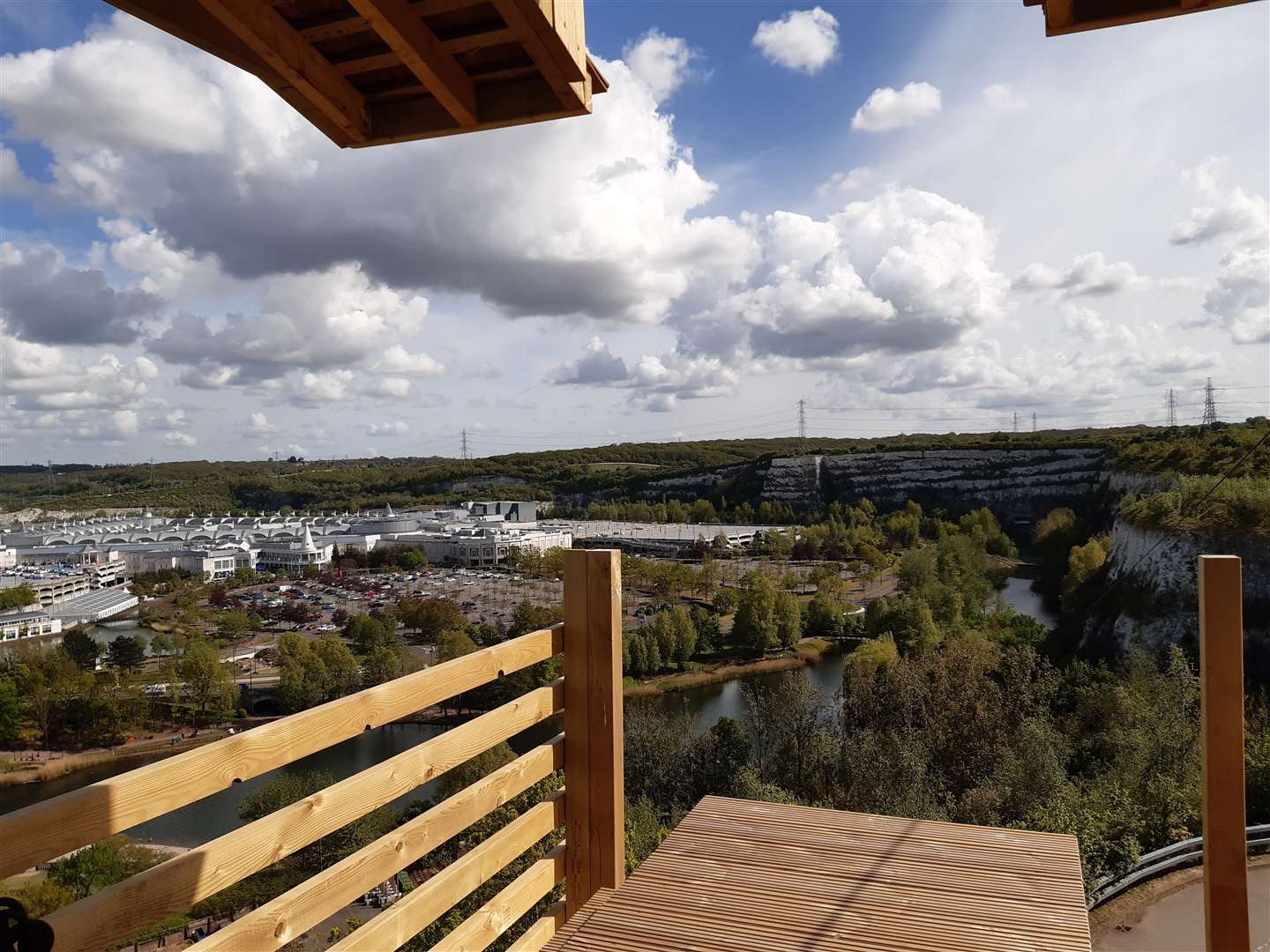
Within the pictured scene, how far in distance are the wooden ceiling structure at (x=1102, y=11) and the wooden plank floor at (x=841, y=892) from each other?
1.67m

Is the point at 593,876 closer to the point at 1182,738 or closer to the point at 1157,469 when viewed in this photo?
the point at 1182,738

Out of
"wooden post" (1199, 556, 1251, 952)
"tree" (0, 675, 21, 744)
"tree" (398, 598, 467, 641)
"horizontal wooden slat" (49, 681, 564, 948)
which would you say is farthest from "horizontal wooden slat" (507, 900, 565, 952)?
A: "tree" (398, 598, 467, 641)

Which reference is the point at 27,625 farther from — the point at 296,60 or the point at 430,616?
the point at 296,60

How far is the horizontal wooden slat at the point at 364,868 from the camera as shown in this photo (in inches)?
41.6

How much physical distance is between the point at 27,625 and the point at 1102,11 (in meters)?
52.5

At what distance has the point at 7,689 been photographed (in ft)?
91.2

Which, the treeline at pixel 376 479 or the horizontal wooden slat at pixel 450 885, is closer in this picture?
the horizontal wooden slat at pixel 450 885

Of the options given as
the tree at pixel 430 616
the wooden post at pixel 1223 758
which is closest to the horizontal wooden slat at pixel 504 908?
the wooden post at pixel 1223 758

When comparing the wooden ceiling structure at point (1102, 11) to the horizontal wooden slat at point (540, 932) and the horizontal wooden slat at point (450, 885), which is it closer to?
the horizontal wooden slat at point (450, 885)

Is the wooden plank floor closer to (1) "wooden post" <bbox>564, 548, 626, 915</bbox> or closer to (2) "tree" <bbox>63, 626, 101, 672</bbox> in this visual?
(1) "wooden post" <bbox>564, 548, 626, 915</bbox>

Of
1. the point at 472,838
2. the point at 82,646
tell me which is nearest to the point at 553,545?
the point at 82,646

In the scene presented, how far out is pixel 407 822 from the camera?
1.41 meters

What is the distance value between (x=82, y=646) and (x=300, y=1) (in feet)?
137

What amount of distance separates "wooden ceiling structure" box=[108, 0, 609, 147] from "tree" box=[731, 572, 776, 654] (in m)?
29.1
